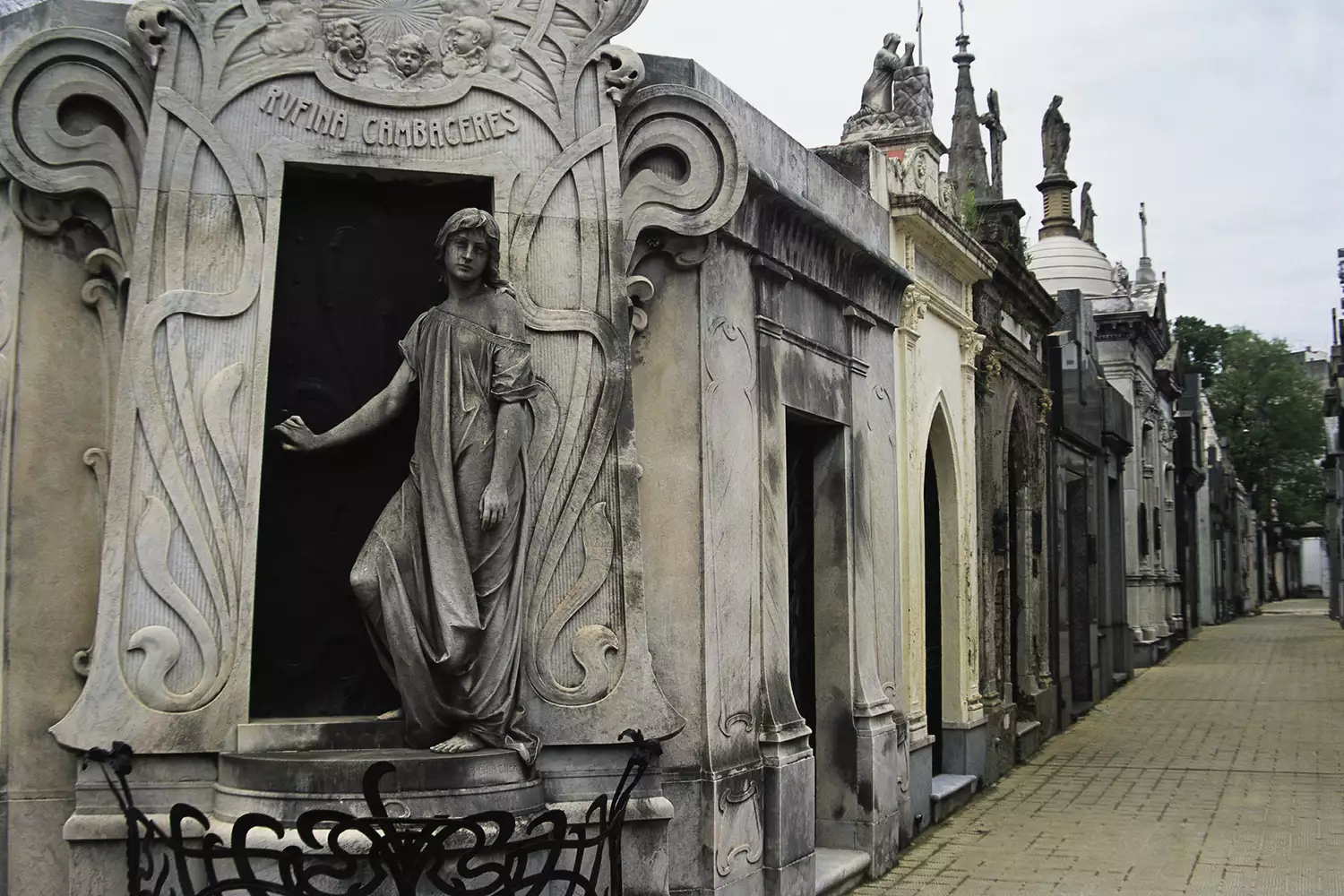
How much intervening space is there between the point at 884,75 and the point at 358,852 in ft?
24.5

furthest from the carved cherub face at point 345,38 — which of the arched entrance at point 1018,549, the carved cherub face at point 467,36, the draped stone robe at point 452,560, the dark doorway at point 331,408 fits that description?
the arched entrance at point 1018,549

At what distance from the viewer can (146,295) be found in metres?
5.38

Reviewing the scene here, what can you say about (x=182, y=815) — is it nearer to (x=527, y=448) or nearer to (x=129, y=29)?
(x=527, y=448)

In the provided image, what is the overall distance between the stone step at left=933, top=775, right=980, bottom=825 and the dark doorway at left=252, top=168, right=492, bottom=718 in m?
5.46

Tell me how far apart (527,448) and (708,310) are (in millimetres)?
1348

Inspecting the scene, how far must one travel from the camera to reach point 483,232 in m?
5.52

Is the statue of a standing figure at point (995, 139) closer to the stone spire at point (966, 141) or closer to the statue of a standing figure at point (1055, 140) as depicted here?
the stone spire at point (966, 141)

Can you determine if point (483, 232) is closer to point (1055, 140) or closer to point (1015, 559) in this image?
point (1015, 559)

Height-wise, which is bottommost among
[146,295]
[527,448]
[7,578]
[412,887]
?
[412,887]

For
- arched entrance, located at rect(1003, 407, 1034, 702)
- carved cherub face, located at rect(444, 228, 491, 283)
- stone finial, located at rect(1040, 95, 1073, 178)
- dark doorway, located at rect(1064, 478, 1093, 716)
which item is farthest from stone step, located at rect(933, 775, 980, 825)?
stone finial, located at rect(1040, 95, 1073, 178)

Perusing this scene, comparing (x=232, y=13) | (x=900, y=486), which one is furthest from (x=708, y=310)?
(x=900, y=486)

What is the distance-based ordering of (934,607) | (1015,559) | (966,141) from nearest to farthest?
1. (934,607)
2. (1015,559)
3. (966,141)

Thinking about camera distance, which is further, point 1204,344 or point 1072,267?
point 1204,344

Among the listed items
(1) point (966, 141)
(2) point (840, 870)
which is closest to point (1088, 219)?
(1) point (966, 141)
